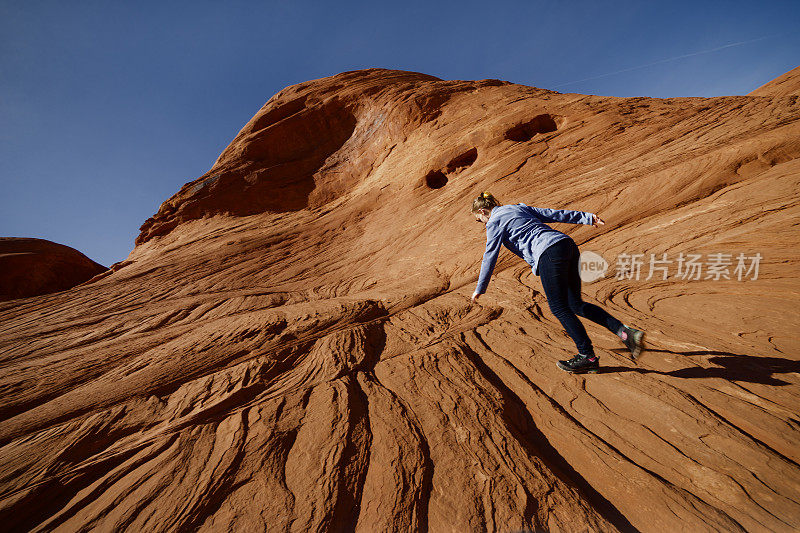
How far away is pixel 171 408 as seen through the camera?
290 centimetres

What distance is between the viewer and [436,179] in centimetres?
1070

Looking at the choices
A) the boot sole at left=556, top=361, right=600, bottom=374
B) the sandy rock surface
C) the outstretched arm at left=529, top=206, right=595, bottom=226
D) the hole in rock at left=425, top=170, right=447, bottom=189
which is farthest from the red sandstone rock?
the boot sole at left=556, top=361, right=600, bottom=374

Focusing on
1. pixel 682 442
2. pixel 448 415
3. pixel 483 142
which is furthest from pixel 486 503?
pixel 483 142

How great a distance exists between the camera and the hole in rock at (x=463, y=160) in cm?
1029

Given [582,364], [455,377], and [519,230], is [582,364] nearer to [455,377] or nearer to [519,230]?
[455,377]

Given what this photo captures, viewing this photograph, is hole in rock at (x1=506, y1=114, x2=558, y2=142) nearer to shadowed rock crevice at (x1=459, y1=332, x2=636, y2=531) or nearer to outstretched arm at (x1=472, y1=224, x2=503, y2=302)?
outstretched arm at (x1=472, y1=224, x2=503, y2=302)

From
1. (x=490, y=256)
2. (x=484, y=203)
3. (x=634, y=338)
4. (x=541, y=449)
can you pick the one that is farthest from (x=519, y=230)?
(x=541, y=449)

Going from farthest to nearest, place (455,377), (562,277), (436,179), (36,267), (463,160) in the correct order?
(36,267) → (436,179) → (463,160) → (455,377) → (562,277)

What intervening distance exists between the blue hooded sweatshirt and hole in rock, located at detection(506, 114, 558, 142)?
7667 mm

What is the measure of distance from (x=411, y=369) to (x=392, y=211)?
23.8 ft

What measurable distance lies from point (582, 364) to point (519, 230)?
4.36 ft

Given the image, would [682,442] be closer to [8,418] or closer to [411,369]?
[411,369]

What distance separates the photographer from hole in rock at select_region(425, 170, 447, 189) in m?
10.4

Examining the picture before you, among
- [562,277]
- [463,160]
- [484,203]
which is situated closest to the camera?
[562,277]
